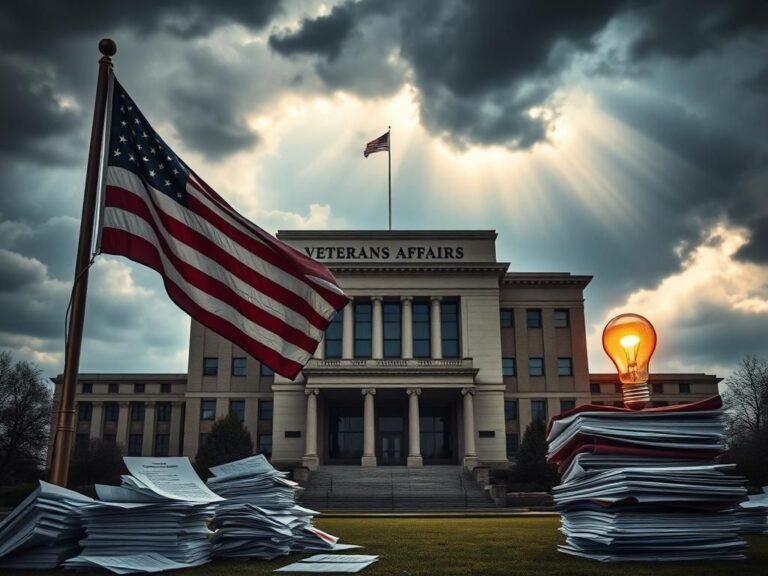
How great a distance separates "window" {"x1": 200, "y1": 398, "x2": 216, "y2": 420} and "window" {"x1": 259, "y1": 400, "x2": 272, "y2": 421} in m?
3.95

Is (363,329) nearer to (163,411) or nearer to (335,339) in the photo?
(335,339)

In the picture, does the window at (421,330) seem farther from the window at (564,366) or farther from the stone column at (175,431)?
the stone column at (175,431)

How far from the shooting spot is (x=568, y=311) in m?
60.7

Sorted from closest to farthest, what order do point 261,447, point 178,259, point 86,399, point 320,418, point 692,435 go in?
point 692,435, point 178,259, point 320,418, point 261,447, point 86,399

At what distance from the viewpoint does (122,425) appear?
65.7 metres

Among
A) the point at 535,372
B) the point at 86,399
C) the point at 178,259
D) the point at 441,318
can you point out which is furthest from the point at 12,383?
the point at 178,259

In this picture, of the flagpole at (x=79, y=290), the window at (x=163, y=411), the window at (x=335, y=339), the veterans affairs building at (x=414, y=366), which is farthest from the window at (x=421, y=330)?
the flagpole at (x=79, y=290)

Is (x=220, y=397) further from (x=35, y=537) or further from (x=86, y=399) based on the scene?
(x=35, y=537)

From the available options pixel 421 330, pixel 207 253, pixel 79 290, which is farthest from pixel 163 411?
pixel 79 290

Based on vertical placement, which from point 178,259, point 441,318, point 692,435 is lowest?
point 692,435

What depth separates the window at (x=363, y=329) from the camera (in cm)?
5591

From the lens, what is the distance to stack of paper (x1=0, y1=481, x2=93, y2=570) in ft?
18.1

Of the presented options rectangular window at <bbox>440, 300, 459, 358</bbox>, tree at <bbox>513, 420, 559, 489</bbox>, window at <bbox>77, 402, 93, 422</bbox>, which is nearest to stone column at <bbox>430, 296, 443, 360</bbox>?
rectangular window at <bbox>440, 300, 459, 358</bbox>

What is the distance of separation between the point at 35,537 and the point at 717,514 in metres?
5.56
